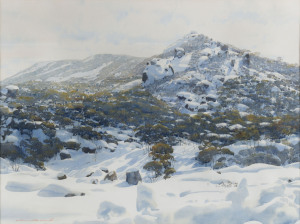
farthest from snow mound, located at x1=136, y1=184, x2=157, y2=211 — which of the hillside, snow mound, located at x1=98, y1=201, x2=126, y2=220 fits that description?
the hillside

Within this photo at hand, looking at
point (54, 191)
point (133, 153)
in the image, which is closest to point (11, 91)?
point (54, 191)

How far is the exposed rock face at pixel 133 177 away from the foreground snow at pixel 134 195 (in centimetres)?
11

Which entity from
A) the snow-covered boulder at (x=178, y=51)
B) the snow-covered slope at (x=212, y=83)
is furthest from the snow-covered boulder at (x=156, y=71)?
the snow-covered boulder at (x=178, y=51)

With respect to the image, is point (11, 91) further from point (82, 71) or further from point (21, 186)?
point (21, 186)

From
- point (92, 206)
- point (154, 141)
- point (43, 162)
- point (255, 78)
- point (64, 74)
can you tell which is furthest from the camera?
point (255, 78)

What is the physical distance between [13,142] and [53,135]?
78 cm

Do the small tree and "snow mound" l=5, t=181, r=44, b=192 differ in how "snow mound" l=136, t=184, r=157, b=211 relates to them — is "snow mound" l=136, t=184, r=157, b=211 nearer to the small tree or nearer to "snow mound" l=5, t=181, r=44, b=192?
the small tree

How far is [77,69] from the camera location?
22.5 feet

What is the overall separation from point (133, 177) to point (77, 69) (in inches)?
135

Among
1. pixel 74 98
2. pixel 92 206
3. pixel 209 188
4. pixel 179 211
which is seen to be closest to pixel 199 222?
pixel 179 211

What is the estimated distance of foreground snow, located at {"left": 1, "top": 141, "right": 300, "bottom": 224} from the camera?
4.27 meters

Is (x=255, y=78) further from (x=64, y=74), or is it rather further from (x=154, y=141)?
(x=64, y=74)

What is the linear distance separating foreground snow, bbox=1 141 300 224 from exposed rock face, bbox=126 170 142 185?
0.38 feet

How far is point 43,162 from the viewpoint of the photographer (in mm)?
5125
